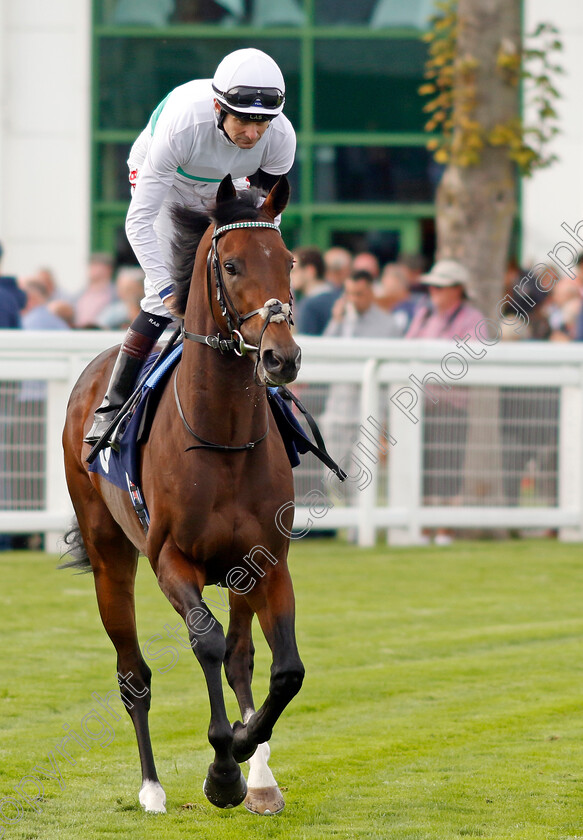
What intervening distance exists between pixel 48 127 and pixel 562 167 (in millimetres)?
6544

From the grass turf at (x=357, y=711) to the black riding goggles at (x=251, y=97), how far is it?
2.35 meters

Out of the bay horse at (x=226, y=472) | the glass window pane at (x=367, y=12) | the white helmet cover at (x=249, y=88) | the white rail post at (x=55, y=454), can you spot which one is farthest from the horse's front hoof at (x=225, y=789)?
the glass window pane at (x=367, y=12)

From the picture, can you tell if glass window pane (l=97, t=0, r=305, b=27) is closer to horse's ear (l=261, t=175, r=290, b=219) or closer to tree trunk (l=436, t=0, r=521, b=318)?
tree trunk (l=436, t=0, r=521, b=318)

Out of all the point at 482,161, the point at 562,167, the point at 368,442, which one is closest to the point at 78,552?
the point at 368,442

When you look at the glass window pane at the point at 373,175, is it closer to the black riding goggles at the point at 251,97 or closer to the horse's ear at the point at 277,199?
the black riding goggles at the point at 251,97

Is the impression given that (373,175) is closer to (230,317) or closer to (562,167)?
(562,167)

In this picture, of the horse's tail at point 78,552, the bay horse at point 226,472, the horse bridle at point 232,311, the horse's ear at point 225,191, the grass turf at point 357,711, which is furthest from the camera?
the horse's tail at point 78,552

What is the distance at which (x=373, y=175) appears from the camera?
17.4m

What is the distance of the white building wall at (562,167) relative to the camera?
56.4ft

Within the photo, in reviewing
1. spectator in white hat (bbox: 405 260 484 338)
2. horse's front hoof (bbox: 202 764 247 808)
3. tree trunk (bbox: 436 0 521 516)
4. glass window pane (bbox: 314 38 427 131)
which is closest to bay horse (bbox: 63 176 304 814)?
horse's front hoof (bbox: 202 764 247 808)

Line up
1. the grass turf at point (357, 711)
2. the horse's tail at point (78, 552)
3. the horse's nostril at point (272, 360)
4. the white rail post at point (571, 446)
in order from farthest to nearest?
1. the white rail post at point (571, 446)
2. the horse's tail at point (78, 552)
3. the grass turf at point (357, 711)
4. the horse's nostril at point (272, 360)

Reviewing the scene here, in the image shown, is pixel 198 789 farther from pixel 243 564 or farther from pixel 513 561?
pixel 513 561

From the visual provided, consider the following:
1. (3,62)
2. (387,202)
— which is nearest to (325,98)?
(387,202)

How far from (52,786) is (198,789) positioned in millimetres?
515
